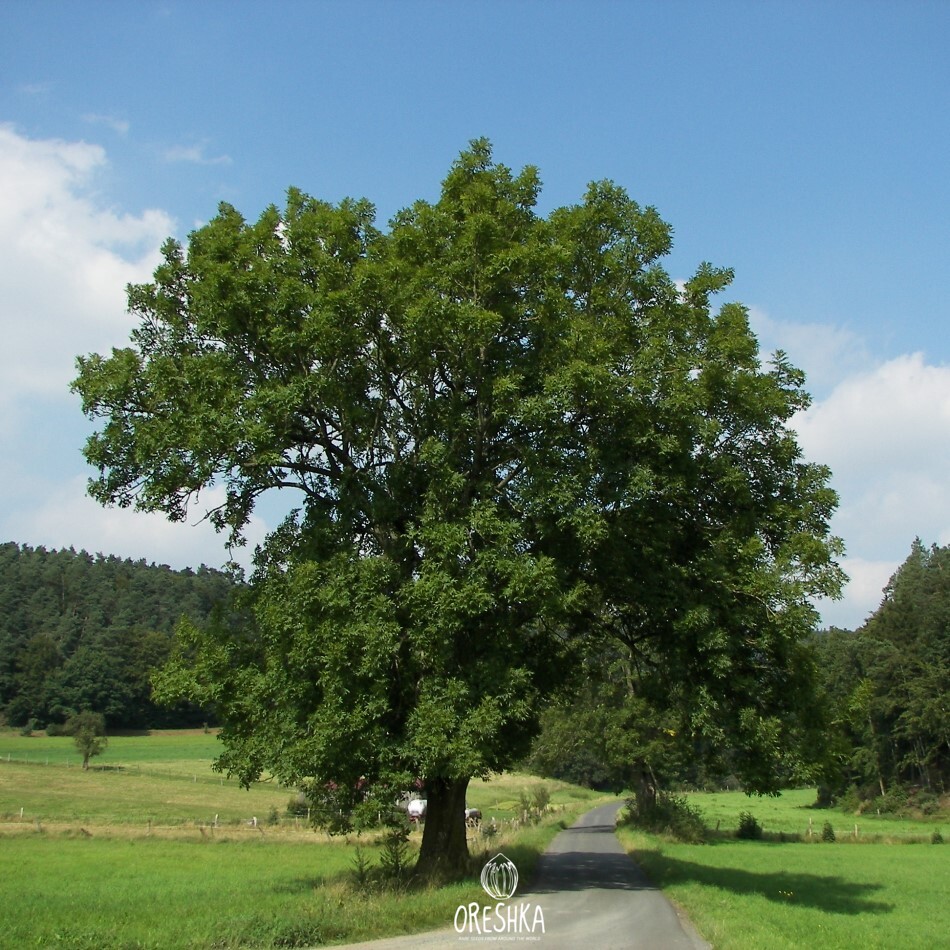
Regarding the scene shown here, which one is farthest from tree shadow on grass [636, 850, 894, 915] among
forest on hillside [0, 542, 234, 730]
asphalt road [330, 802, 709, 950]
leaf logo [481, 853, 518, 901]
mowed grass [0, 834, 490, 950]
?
forest on hillside [0, 542, 234, 730]

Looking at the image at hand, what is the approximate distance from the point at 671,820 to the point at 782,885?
1845 cm

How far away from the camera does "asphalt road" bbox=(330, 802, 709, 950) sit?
1257 cm

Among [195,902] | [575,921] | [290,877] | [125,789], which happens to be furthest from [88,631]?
[575,921]

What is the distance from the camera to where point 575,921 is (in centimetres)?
1464

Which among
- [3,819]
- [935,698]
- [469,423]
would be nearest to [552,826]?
[3,819]

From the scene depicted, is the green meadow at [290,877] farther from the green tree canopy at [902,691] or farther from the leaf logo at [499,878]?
the green tree canopy at [902,691]

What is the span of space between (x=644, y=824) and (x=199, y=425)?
1364 inches

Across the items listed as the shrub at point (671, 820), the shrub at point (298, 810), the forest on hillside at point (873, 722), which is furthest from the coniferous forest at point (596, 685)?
the shrub at point (298, 810)

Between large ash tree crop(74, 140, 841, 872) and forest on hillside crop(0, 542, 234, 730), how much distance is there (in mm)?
55875

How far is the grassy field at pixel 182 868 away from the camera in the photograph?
42.1ft

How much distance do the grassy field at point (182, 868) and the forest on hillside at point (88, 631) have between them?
14.1m

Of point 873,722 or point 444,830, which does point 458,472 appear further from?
point 873,722

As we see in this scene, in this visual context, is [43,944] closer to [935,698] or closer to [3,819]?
[3,819]

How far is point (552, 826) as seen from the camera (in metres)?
43.4
